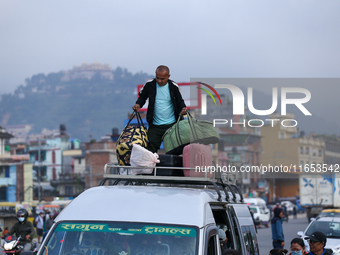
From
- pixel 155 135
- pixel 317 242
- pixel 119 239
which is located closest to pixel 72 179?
pixel 155 135

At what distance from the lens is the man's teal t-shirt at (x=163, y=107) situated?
752cm

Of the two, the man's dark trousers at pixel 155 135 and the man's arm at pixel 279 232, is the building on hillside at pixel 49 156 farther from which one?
the man's dark trousers at pixel 155 135

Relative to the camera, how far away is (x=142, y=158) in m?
6.42

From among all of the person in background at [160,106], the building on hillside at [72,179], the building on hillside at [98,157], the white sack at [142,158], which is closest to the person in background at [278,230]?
the person in background at [160,106]

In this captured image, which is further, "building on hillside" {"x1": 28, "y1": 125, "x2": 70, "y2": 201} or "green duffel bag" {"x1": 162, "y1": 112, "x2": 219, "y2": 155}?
"building on hillside" {"x1": 28, "y1": 125, "x2": 70, "y2": 201}

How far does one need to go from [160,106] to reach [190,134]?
917 mm

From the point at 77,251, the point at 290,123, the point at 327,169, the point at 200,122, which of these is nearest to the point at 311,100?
the point at 290,123

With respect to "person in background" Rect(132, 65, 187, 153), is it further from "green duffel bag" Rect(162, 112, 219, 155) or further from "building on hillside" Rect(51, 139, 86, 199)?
"building on hillside" Rect(51, 139, 86, 199)

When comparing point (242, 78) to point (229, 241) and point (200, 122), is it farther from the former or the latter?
point (229, 241)

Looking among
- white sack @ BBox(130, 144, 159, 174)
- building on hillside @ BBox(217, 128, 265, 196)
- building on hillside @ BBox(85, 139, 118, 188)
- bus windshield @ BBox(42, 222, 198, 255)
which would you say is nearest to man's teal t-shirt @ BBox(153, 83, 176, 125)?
building on hillside @ BBox(217, 128, 265, 196)

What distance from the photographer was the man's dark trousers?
7469 millimetres

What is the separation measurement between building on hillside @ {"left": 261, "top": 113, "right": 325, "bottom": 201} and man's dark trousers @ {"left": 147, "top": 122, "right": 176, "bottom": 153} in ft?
4.30

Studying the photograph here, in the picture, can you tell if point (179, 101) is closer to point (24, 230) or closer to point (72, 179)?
point (24, 230)

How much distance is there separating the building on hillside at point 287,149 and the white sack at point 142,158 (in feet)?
4.65
